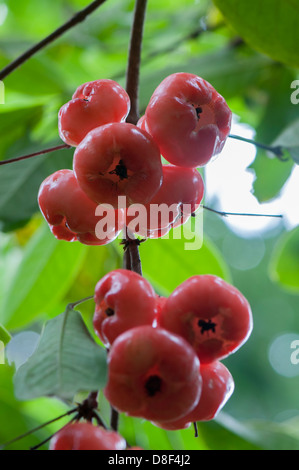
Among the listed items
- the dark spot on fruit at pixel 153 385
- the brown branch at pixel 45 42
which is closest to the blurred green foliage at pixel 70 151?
the brown branch at pixel 45 42

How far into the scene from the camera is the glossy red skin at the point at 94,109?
52cm

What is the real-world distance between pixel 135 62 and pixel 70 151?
9.7 inches

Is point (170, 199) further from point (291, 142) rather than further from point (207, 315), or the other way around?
point (291, 142)

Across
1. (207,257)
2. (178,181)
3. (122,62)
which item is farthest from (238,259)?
(178,181)

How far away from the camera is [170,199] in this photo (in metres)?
0.52

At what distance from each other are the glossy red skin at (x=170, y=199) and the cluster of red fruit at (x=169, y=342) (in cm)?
7

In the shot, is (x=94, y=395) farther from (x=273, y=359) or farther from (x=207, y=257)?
(x=273, y=359)

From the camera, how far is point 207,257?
98 centimetres

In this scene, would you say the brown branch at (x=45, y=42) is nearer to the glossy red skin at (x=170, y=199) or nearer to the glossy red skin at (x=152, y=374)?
the glossy red skin at (x=170, y=199)

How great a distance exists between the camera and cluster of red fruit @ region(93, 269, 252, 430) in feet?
1.35

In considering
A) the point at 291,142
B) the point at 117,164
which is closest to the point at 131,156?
the point at 117,164

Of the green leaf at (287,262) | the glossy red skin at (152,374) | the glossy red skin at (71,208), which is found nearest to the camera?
the glossy red skin at (152,374)

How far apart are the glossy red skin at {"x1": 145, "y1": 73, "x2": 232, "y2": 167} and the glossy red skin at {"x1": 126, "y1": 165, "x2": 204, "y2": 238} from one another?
0.05ft

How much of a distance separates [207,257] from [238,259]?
3.08m
